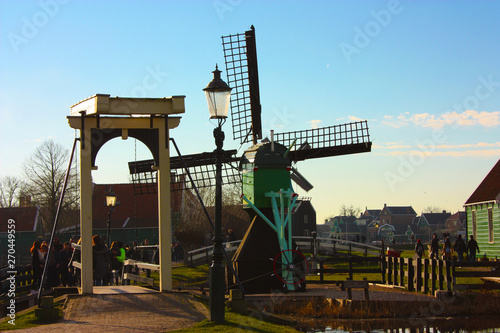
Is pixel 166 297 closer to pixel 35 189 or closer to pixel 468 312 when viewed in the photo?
pixel 468 312

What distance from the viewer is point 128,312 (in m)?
13.6

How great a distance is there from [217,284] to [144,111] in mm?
5397

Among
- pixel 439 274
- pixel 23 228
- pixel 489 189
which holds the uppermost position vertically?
pixel 489 189

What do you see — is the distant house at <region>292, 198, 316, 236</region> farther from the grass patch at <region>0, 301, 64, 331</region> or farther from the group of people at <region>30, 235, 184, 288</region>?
the grass patch at <region>0, 301, 64, 331</region>

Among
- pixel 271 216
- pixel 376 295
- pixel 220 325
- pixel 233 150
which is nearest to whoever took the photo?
pixel 220 325

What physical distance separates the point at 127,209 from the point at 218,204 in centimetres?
5093

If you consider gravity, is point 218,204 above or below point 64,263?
above

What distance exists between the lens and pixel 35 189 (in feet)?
190

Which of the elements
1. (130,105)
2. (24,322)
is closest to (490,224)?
(130,105)

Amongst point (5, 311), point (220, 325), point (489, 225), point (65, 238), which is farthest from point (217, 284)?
point (65, 238)

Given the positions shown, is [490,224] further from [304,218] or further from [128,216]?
[304,218]

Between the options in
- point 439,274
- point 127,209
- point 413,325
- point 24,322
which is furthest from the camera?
point 127,209

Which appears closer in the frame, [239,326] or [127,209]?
[239,326]

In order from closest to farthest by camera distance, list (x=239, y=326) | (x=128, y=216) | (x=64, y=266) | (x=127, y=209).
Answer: (x=239, y=326) → (x=64, y=266) → (x=128, y=216) → (x=127, y=209)
